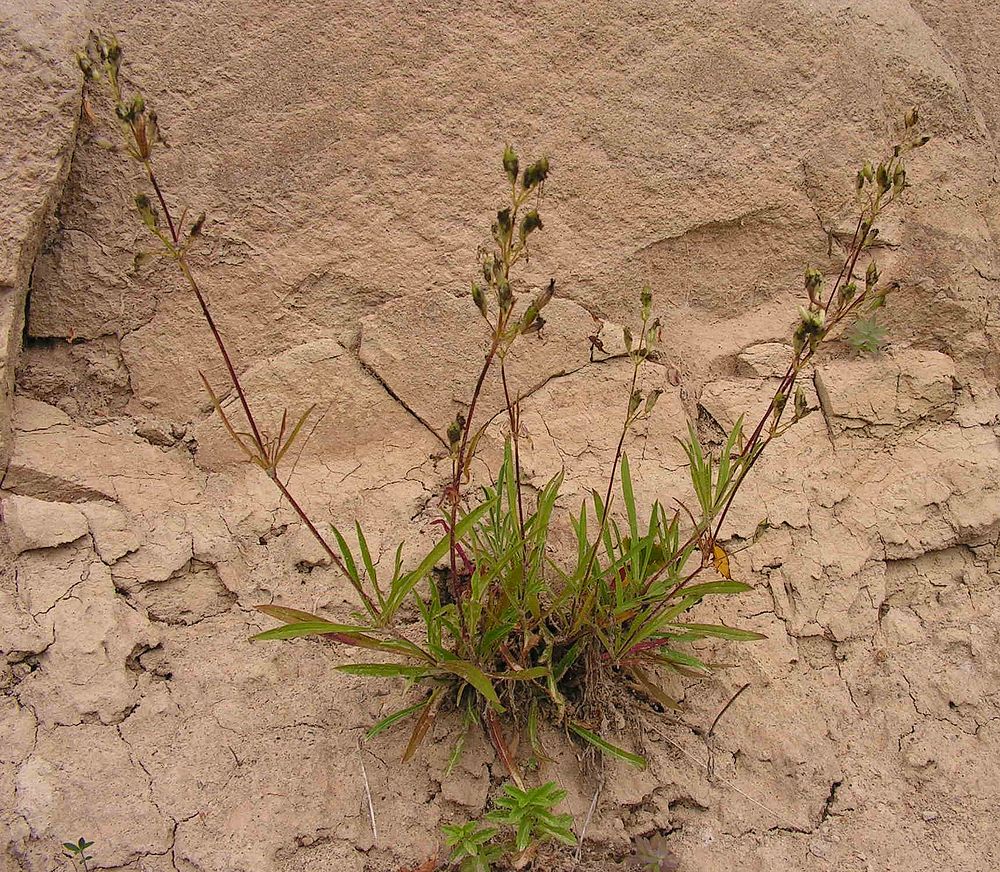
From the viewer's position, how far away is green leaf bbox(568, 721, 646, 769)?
1.99m

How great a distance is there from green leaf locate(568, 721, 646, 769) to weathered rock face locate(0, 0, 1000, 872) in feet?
0.28

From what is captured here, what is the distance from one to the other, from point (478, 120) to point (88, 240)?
116 cm

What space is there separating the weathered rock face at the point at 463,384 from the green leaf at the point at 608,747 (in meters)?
0.08

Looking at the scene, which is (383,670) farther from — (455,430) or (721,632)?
(721,632)

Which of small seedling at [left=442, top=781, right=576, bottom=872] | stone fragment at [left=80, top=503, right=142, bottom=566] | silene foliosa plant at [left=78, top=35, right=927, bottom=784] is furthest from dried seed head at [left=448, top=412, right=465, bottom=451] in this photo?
stone fragment at [left=80, top=503, right=142, bottom=566]

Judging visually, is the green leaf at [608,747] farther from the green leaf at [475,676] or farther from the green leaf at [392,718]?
the green leaf at [392,718]

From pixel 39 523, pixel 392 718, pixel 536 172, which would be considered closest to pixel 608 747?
pixel 392 718

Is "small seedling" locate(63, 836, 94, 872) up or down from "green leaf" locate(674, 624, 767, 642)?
down

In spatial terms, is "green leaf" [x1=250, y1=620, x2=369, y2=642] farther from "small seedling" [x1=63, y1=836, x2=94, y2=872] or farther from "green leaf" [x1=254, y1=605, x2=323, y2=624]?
"small seedling" [x1=63, y1=836, x2=94, y2=872]

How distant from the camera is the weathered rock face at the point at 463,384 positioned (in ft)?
6.70

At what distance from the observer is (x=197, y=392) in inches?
99.3

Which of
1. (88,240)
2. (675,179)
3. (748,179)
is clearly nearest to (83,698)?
(88,240)

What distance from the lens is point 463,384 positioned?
2.55 metres

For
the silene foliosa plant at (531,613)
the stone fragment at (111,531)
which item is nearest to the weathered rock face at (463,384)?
the stone fragment at (111,531)
